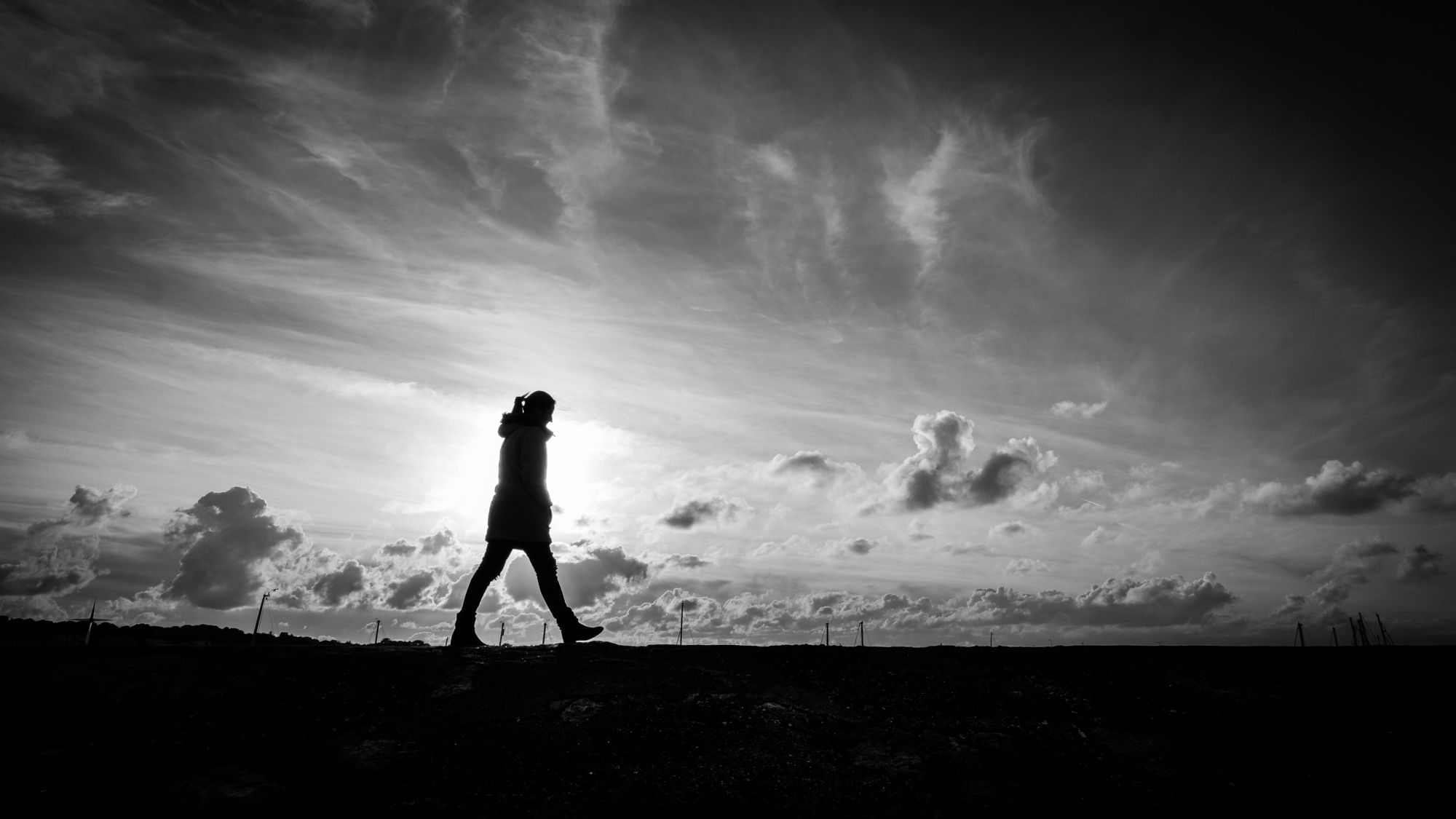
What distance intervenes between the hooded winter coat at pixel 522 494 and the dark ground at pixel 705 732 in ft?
7.83

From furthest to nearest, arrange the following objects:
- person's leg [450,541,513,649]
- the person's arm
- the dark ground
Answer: the person's arm, person's leg [450,541,513,649], the dark ground

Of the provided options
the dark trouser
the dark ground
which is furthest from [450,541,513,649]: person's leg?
the dark ground

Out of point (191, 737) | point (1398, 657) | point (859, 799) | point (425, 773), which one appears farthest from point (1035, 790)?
point (191, 737)

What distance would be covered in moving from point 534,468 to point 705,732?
165 inches

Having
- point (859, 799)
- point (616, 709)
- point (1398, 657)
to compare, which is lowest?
point (859, 799)

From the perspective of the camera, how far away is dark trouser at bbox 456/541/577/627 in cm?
712

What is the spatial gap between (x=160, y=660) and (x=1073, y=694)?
535 centimetres

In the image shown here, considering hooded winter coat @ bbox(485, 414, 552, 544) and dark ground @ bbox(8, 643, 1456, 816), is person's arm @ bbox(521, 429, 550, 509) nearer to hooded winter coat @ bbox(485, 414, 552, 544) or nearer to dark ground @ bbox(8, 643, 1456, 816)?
hooded winter coat @ bbox(485, 414, 552, 544)

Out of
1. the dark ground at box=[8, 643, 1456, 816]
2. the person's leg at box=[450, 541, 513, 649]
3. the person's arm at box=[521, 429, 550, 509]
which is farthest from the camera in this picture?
the person's arm at box=[521, 429, 550, 509]

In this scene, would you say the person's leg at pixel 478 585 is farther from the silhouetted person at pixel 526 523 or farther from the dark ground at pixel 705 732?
the dark ground at pixel 705 732

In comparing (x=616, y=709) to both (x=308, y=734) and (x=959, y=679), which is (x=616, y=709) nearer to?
(x=308, y=734)

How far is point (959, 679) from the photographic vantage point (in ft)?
15.2

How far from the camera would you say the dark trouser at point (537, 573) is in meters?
7.12

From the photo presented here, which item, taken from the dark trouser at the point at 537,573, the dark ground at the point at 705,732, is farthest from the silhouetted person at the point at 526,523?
the dark ground at the point at 705,732
